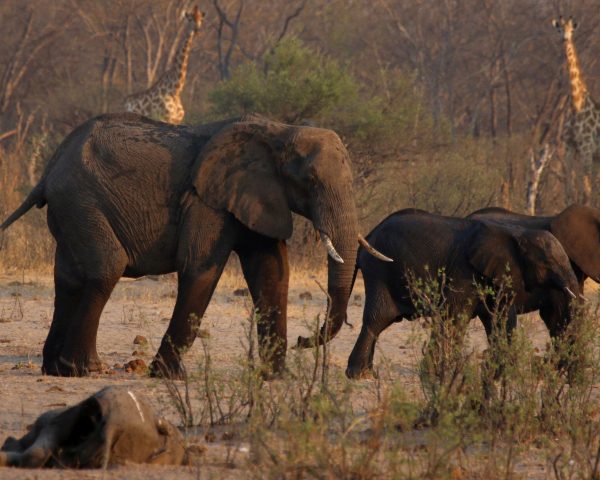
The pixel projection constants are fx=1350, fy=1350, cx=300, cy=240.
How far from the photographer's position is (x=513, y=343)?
20.5 ft

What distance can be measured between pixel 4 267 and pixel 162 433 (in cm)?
911

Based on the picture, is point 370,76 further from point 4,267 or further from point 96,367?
point 96,367

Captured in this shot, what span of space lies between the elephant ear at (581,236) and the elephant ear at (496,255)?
78cm

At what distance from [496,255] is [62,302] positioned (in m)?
2.74

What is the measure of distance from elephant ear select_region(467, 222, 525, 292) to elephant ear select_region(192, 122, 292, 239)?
4.56 feet

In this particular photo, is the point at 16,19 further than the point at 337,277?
Yes

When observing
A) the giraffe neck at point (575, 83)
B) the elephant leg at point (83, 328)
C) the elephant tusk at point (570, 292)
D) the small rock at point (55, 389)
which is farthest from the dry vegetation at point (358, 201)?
the giraffe neck at point (575, 83)

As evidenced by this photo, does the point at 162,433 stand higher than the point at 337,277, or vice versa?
the point at 337,277

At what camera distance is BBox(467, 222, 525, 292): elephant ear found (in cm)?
860

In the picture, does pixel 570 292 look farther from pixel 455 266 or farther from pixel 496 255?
pixel 455 266

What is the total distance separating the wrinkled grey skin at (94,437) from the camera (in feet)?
16.7

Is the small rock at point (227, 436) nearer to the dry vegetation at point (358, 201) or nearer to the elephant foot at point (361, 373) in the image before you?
the dry vegetation at point (358, 201)

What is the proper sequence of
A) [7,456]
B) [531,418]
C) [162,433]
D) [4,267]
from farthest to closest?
1. [4,267]
2. [531,418]
3. [162,433]
4. [7,456]

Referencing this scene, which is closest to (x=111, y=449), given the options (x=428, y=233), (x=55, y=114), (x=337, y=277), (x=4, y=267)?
(x=337, y=277)
